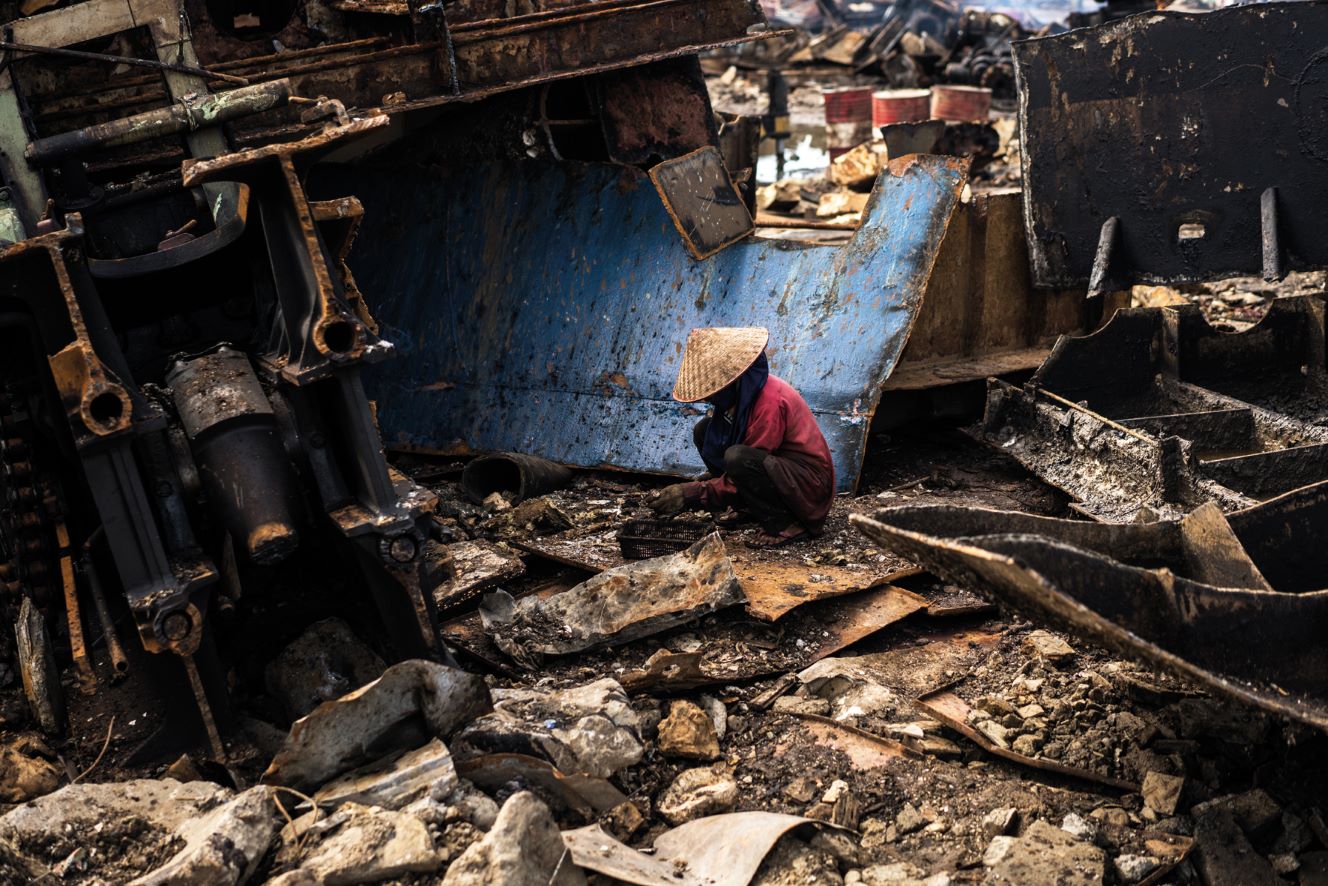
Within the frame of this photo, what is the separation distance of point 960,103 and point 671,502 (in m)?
10.3

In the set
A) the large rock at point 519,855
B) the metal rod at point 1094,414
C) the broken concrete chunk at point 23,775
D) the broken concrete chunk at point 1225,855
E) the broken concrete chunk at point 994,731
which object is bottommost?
the broken concrete chunk at point 1225,855

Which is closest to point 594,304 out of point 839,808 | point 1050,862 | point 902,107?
point 839,808

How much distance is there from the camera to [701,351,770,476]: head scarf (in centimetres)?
558

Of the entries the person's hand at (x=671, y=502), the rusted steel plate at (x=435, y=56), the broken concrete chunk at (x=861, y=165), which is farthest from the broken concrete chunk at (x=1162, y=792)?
the broken concrete chunk at (x=861, y=165)

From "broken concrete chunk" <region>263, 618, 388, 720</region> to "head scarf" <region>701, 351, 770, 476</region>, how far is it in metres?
1.95

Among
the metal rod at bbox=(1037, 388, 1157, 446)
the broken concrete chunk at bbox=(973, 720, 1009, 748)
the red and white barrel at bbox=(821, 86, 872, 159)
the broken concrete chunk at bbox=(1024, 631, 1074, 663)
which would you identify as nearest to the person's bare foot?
the broken concrete chunk at bbox=(1024, 631, 1074, 663)

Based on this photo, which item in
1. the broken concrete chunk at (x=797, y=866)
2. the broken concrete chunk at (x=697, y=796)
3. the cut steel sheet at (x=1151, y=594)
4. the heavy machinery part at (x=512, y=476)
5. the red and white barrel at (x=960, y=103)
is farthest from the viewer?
the red and white barrel at (x=960, y=103)

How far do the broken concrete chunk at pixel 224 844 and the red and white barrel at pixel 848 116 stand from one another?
1273cm

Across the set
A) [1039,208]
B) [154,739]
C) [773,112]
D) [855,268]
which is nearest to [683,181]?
[855,268]

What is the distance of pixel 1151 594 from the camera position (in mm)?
3496

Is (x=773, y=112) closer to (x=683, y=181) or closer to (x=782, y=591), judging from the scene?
(x=683, y=181)

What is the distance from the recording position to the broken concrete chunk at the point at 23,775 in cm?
382

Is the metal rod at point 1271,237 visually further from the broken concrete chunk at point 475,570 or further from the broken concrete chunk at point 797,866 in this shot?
the broken concrete chunk at point 797,866

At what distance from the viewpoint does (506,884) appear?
306 cm
